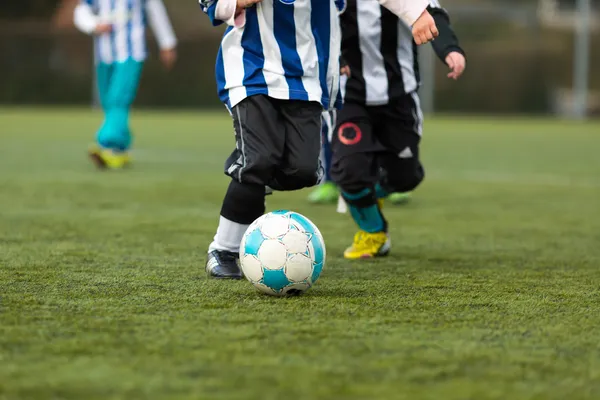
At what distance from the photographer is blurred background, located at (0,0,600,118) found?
2139cm

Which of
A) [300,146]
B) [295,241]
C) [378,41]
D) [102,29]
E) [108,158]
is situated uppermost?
[378,41]

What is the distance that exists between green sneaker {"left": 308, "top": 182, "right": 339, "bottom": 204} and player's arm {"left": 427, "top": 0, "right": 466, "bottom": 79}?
2292 millimetres

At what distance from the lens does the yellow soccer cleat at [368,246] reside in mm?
4234

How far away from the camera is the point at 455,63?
4070mm

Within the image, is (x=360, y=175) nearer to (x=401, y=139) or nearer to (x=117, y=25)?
(x=401, y=139)

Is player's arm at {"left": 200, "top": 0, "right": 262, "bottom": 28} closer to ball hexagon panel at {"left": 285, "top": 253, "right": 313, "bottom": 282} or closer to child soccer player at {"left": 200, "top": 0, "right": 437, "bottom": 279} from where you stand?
child soccer player at {"left": 200, "top": 0, "right": 437, "bottom": 279}

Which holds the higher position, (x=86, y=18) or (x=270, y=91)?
(x=270, y=91)

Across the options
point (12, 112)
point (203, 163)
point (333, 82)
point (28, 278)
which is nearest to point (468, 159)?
point (203, 163)

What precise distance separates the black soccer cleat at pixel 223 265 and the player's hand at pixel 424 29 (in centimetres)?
101

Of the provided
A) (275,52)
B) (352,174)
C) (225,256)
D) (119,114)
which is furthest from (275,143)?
(119,114)

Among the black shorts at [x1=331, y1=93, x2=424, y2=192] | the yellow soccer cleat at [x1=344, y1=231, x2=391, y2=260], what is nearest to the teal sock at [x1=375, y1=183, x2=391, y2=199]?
the black shorts at [x1=331, y1=93, x2=424, y2=192]

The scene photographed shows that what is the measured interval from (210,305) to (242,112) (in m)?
0.82

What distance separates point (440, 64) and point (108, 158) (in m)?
14.1

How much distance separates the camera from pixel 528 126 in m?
17.4
